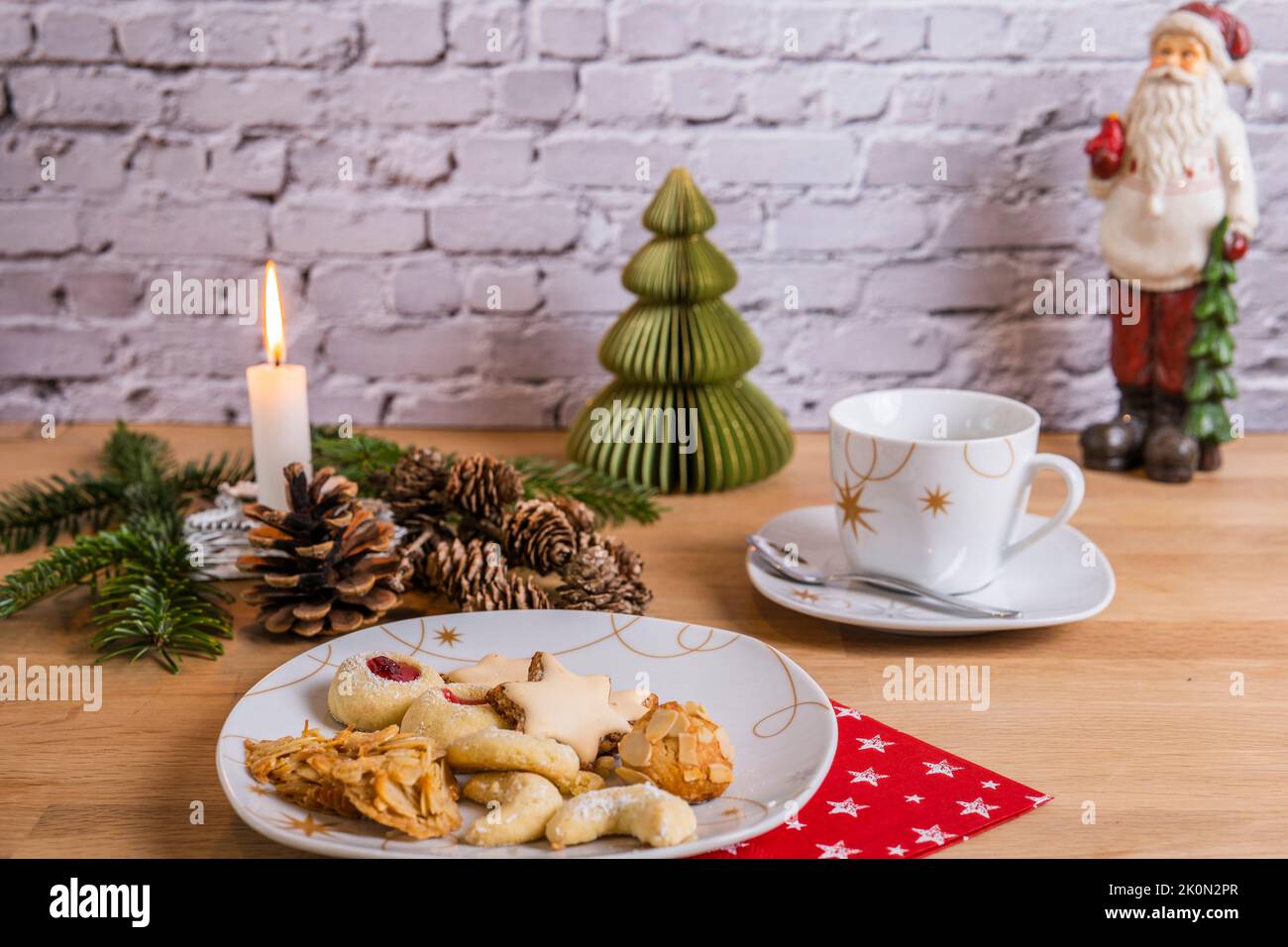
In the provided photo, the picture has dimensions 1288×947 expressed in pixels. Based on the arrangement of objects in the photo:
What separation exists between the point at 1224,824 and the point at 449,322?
0.94 meters

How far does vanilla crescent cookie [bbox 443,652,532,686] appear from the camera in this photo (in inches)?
27.3

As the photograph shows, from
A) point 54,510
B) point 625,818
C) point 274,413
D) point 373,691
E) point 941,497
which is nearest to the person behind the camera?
point 625,818

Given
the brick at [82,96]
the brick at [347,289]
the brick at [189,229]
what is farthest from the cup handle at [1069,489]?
the brick at [82,96]

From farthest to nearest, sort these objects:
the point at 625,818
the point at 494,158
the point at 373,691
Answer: the point at 494,158 < the point at 373,691 < the point at 625,818

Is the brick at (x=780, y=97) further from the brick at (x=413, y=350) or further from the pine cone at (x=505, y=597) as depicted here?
the pine cone at (x=505, y=597)

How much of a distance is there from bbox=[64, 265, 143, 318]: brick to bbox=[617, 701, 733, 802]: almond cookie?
945 millimetres

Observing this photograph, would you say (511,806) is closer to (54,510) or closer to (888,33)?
(54,510)

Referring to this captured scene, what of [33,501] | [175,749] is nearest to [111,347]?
[33,501]

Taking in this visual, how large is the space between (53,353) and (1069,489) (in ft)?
3.56

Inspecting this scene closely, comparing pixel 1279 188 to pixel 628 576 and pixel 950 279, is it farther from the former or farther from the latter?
pixel 628 576

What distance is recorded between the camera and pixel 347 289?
1.30 m

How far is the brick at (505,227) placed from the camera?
4.16 feet

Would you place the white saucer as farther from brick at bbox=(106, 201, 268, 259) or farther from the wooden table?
brick at bbox=(106, 201, 268, 259)

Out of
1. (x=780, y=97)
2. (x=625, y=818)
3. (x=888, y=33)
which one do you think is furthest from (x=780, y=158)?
(x=625, y=818)
